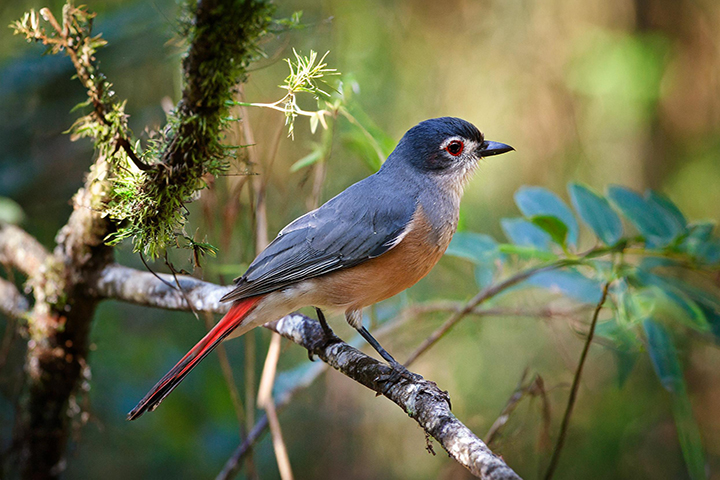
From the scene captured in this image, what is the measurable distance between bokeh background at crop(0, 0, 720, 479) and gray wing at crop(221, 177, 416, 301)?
1.74 metres

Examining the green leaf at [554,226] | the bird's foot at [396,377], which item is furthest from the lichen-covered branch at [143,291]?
the green leaf at [554,226]

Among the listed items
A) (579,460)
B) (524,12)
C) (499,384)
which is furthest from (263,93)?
(579,460)

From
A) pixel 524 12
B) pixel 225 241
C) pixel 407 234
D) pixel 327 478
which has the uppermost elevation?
pixel 524 12

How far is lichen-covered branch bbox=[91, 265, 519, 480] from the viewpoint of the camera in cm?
134

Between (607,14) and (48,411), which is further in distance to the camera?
(607,14)

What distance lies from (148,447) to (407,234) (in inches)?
110

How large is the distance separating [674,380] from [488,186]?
11.4ft

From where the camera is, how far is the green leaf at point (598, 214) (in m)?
2.41

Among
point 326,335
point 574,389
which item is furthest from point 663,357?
point 326,335

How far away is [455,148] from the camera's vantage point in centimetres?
257

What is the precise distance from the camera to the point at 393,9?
5.48m

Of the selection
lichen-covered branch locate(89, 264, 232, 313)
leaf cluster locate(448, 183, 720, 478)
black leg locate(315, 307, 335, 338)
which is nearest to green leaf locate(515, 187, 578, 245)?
leaf cluster locate(448, 183, 720, 478)

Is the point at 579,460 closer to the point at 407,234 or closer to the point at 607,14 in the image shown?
the point at 407,234

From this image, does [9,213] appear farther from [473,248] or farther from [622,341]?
[622,341]
